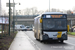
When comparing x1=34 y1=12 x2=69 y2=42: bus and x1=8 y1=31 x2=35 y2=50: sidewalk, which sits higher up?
x1=34 y1=12 x2=69 y2=42: bus

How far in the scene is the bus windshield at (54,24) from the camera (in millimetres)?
19839

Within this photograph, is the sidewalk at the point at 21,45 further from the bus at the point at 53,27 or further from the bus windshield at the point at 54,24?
the bus windshield at the point at 54,24

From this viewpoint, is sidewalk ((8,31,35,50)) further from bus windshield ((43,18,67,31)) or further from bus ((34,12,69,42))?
bus windshield ((43,18,67,31))

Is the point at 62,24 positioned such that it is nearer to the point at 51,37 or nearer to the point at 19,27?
the point at 51,37

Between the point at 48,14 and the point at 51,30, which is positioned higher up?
the point at 48,14

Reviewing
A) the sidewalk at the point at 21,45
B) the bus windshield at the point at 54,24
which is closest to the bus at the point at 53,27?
the bus windshield at the point at 54,24

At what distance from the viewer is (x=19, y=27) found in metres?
86.9

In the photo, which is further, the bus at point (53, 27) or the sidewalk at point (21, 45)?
the bus at point (53, 27)

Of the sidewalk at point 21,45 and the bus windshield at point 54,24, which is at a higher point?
the bus windshield at point 54,24

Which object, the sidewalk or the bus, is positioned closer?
the sidewalk

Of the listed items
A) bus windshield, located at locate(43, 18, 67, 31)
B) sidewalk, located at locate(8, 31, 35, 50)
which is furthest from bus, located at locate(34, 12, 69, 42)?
sidewalk, located at locate(8, 31, 35, 50)

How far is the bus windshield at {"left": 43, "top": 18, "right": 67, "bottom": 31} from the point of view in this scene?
19.8m

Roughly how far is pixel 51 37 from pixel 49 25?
1101 mm

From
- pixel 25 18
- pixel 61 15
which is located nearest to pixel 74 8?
pixel 25 18
